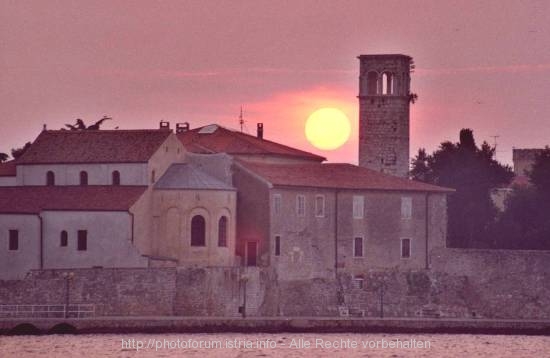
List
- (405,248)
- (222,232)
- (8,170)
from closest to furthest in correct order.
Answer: (222,232) → (8,170) → (405,248)

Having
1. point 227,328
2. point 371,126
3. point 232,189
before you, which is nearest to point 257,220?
point 232,189

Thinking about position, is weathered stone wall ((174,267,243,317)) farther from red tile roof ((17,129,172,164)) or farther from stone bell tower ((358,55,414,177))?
stone bell tower ((358,55,414,177))

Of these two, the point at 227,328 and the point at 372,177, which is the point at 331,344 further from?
the point at 372,177

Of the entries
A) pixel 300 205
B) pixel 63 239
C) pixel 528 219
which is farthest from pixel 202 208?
pixel 528 219

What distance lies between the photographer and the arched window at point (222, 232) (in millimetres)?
97375

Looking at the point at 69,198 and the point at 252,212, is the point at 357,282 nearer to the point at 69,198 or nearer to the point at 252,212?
the point at 252,212

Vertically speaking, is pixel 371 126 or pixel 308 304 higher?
pixel 371 126

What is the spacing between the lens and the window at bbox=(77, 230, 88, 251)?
3770 inches

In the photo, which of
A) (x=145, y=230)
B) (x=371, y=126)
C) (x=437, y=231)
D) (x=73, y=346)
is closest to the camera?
(x=73, y=346)

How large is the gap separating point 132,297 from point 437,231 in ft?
56.1

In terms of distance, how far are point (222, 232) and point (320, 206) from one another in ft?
18.6

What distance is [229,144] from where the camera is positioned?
105 metres

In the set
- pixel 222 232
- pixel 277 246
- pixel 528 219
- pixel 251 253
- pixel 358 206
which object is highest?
pixel 358 206

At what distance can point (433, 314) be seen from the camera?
99.9 m
